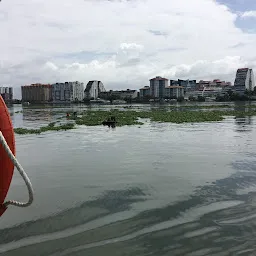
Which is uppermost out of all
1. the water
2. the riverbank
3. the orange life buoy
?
the orange life buoy

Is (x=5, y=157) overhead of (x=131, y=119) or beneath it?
overhead

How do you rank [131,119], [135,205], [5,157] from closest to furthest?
[5,157] → [135,205] → [131,119]

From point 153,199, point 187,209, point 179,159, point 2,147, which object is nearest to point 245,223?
point 187,209

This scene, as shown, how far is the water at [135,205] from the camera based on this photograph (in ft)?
23.9

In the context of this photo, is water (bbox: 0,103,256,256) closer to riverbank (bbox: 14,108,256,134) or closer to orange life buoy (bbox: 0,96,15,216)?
orange life buoy (bbox: 0,96,15,216)

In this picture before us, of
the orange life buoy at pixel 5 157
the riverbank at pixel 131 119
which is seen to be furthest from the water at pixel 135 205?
the riverbank at pixel 131 119

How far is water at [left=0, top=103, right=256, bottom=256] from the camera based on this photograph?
287 inches

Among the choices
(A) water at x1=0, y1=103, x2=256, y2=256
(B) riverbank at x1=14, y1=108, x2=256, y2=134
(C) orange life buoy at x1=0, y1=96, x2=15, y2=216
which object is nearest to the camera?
(C) orange life buoy at x1=0, y1=96, x2=15, y2=216

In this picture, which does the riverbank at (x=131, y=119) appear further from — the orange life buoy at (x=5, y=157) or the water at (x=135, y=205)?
the orange life buoy at (x=5, y=157)

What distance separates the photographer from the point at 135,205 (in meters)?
9.59

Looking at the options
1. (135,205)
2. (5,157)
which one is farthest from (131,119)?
(5,157)

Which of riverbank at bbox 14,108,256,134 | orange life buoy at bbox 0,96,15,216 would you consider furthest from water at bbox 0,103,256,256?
riverbank at bbox 14,108,256,134

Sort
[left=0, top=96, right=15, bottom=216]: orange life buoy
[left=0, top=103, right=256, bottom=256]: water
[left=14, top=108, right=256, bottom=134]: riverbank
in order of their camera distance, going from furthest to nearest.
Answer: [left=14, top=108, right=256, bottom=134]: riverbank → [left=0, top=103, right=256, bottom=256]: water → [left=0, top=96, right=15, bottom=216]: orange life buoy

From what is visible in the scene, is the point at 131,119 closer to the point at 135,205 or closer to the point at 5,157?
the point at 135,205
